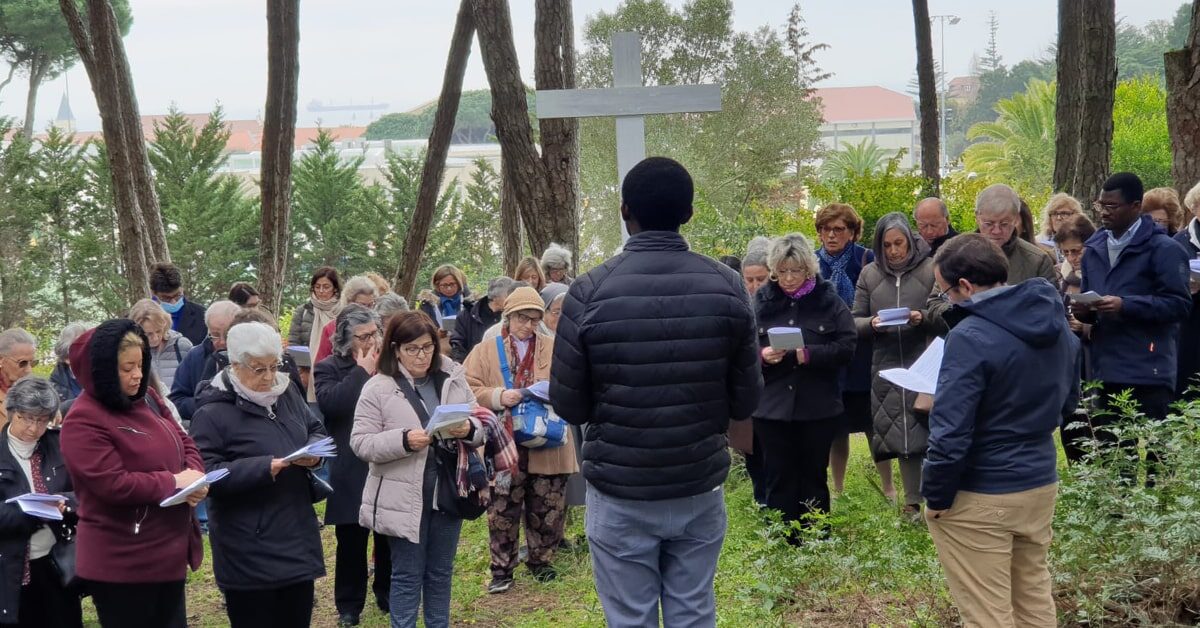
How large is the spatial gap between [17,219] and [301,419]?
129 ft

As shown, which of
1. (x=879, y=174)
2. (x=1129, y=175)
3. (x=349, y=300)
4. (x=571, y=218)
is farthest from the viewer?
(x=879, y=174)

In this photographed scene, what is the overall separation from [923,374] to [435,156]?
10588mm

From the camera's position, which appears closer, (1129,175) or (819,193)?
(1129,175)

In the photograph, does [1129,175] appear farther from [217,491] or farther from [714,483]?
[217,491]

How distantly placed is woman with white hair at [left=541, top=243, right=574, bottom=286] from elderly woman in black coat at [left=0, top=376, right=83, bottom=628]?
13.4ft

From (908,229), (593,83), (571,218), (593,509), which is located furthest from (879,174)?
(593,83)

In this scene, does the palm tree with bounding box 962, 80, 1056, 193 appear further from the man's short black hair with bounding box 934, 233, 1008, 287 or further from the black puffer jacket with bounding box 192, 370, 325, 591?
the black puffer jacket with bounding box 192, 370, 325, 591

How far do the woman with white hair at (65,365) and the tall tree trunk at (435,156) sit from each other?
7.19 metres

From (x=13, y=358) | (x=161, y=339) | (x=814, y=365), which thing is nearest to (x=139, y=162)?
(x=161, y=339)

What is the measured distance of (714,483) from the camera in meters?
A: 3.97

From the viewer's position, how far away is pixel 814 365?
6.45 meters

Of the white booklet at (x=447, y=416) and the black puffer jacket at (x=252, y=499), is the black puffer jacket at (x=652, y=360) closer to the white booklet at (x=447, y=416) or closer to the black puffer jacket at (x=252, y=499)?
the white booklet at (x=447, y=416)

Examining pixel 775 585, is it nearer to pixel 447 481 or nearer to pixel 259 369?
pixel 447 481

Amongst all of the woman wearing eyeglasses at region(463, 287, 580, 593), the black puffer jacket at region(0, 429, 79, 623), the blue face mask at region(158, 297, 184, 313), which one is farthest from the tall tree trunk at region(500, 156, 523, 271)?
the black puffer jacket at region(0, 429, 79, 623)
